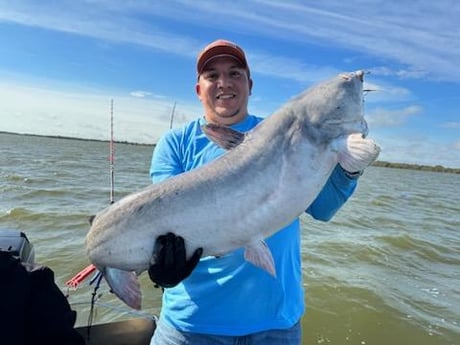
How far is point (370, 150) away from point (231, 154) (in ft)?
2.93

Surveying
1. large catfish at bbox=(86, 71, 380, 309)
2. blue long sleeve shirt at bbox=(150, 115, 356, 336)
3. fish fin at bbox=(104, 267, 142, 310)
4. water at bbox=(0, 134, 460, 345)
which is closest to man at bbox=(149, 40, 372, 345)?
blue long sleeve shirt at bbox=(150, 115, 356, 336)

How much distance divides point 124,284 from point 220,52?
1.99 metres

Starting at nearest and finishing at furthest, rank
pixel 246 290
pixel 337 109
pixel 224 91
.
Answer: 1. pixel 337 109
2. pixel 246 290
3. pixel 224 91

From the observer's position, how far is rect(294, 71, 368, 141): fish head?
3.07 metres

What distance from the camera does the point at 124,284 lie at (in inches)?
133

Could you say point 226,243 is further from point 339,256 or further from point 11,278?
point 339,256

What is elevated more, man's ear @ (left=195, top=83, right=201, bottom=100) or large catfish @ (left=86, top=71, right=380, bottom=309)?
man's ear @ (left=195, top=83, right=201, bottom=100)

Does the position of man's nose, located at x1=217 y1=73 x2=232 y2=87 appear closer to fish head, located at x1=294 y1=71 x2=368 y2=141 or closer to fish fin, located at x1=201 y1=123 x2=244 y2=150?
fish fin, located at x1=201 y1=123 x2=244 y2=150

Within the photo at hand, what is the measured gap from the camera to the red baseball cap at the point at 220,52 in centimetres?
399

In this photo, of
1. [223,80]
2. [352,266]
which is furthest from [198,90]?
[352,266]

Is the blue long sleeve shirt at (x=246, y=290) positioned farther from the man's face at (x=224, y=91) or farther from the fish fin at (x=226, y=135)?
the fish fin at (x=226, y=135)

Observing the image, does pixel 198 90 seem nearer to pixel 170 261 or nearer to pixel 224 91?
Answer: pixel 224 91

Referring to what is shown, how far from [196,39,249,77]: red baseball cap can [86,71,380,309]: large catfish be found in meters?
0.98

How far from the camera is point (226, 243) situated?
10.4 feet
